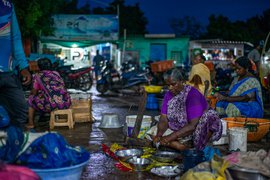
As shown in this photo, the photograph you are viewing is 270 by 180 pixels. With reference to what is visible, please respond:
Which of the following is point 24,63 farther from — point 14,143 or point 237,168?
point 237,168

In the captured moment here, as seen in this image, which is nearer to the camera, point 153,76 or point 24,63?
point 24,63

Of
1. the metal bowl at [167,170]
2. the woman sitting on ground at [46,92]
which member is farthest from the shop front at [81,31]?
the metal bowl at [167,170]

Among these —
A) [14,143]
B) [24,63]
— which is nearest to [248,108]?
[24,63]

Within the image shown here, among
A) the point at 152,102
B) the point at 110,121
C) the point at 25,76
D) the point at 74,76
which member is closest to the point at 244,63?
the point at 110,121

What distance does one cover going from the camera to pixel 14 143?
2.78 meters

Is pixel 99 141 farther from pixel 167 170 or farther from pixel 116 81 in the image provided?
pixel 116 81

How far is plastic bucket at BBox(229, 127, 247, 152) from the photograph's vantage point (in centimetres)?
536

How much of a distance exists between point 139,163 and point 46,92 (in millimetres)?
3279

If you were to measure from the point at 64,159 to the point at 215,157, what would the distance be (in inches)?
54.7

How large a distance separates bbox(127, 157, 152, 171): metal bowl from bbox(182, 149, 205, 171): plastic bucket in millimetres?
573

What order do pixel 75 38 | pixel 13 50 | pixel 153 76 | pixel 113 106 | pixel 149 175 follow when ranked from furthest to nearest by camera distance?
1. pixel 75 38
2. pixel 153 76
3. pixel 113 106
4. pixel 149 175
5. pixel 13 50

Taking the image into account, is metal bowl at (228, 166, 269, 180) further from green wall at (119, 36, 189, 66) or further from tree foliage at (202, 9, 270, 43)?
tree foliage at (202, 9, 270, 43)

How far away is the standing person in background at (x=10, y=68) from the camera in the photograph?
3.62m

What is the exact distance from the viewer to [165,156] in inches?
183
